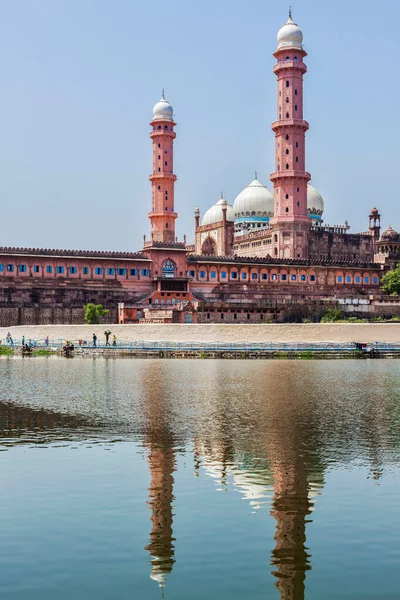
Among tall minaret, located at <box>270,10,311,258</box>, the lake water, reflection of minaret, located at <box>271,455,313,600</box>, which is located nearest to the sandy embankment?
tall minaret, located at <box>270,10,311,258</box>

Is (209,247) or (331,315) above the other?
(209,247)

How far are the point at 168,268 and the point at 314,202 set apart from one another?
2530 cm

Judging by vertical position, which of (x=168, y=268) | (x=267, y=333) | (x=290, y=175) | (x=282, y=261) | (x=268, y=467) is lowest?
(x=268, y=467)

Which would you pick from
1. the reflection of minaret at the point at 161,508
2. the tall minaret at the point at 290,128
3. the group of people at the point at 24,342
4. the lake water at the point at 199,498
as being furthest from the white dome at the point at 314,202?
the reflection of minaret at the point at 161,508

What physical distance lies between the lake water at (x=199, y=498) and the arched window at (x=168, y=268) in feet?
140

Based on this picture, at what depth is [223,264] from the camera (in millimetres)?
70750

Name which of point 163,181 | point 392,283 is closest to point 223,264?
point 163,181

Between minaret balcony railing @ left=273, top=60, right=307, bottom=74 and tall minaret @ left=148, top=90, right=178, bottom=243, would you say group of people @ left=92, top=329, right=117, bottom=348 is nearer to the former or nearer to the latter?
tall minaret @ left=148, top=90, right=178, bottom=243

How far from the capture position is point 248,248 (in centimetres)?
8419

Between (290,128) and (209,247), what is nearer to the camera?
(290,128)

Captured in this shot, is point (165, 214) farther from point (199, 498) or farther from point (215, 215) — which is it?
point (199, 498)

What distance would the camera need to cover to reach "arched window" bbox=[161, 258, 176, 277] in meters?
67.9

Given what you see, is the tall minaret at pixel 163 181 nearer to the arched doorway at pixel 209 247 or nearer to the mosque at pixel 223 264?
the mosque at pixel 223 264

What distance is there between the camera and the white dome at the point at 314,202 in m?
86.4
